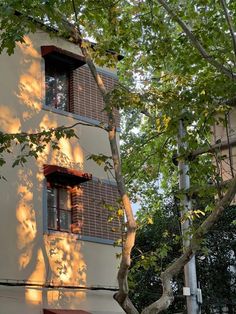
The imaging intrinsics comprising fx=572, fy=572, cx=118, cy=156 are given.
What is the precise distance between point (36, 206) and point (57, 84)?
3558mm

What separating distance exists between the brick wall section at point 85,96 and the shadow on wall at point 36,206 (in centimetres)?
100

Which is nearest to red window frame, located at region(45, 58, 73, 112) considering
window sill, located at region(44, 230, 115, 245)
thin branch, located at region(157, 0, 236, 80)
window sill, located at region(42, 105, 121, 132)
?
window sill, located at region(42, 105, 121, 132)

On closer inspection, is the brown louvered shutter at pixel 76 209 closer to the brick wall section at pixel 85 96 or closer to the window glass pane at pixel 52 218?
the window glass pane at pixel 52 218

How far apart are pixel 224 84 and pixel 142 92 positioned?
171cm

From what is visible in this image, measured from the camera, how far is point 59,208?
44.5 feet

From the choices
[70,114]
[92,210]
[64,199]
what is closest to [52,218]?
[64,199]

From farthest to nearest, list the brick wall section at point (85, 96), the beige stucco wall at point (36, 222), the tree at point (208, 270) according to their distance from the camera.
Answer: the tree at point (208, 270)
the brick wall section at point (85, 96)
the beige stucco wall at point (36, 222)

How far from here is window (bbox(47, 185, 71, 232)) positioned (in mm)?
13273

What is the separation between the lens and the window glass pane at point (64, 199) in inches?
539

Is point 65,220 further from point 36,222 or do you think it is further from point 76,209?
point 36,222

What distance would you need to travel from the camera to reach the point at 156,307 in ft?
29.8

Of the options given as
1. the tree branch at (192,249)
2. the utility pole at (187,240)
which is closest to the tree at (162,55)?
the tree branch at (192,249)

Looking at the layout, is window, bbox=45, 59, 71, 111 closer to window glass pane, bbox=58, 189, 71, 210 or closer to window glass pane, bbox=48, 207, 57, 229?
window glass pane, bbox=58, 189, 71, 210

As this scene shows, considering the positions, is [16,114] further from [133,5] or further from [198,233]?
[198,233]
